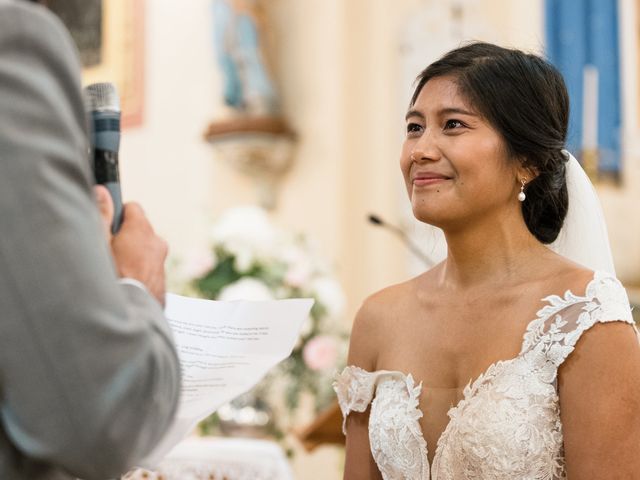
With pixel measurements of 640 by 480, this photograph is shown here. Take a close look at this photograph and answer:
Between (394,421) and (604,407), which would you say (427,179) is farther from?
→ (604,407)

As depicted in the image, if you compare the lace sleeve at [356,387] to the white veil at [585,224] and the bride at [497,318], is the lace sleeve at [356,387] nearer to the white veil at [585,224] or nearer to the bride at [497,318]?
the bride at [497,318]

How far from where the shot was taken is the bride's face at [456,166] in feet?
7.91

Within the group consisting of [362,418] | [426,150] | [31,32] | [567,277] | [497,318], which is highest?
[31,32]

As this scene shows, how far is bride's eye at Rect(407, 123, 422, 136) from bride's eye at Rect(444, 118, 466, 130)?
0.10 metres

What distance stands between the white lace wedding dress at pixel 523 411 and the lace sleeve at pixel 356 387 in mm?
212

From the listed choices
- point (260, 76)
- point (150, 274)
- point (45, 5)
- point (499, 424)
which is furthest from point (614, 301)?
point (260, 76)

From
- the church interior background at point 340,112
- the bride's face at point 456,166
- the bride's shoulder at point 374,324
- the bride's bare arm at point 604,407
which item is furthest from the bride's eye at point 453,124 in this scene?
the church interior background at point 340,112

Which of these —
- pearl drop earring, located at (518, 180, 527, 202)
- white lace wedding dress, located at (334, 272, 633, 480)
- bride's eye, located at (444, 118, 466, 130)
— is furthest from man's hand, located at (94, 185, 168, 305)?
pearl drop earring, located at (518, 180, 527, 202)

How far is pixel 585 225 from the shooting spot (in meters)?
2.65

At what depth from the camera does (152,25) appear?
819 centimetres

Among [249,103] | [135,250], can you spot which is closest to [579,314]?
[135,250]

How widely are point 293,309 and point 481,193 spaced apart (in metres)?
0.80

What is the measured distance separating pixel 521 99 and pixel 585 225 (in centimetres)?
44

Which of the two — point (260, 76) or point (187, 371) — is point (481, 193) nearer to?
point (187, 371)
